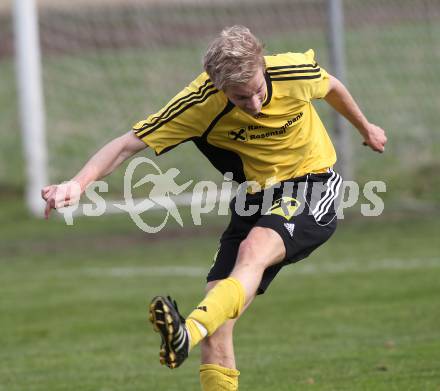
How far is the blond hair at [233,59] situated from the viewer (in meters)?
5.11

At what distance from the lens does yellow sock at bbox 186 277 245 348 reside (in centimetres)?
479

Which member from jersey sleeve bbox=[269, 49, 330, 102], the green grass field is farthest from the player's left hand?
the green grass field

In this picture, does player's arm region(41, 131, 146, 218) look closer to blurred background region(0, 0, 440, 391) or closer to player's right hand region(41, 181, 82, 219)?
player's right hand region(41, 181, 82, 219)

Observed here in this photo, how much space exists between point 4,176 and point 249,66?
43.3ft

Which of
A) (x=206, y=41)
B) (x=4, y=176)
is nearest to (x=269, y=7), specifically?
(x=206, y=41)

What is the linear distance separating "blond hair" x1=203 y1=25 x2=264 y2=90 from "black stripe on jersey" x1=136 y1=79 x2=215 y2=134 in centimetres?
28

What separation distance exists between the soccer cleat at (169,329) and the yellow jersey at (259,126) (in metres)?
1.25

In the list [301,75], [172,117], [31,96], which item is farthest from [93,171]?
[31,96]

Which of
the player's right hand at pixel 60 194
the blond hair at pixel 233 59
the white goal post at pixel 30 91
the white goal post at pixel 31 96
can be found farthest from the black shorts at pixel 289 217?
the white goal post at pixel 30 91

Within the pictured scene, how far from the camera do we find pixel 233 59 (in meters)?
5.10

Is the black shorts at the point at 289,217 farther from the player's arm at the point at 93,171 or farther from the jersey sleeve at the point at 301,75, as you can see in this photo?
the player's arm at the point at 93,171

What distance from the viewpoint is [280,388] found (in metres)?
6.61

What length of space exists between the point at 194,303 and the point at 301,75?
16.2 feet

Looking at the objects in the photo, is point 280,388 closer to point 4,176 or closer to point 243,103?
point 243,103
